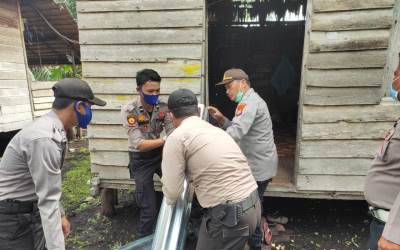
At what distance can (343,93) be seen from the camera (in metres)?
3.65

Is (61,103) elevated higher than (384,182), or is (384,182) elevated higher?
(61,103)

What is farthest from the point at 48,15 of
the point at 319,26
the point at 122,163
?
the point at 319,26

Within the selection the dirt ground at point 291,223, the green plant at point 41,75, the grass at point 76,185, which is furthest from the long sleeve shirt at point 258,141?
the green plant at point 41,75

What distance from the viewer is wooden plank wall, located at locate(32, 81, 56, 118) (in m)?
8.77

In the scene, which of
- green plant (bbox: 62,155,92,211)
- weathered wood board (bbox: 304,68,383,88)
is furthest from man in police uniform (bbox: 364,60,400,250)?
green plant (bbox: 62,155,92,211)

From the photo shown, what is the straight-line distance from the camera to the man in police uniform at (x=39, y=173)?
6.66 ft

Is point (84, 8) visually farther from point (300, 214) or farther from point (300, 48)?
point (300, 48)

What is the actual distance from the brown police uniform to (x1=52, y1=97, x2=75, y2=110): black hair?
1230 mm

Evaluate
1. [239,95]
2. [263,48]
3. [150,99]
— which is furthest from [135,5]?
[263,48]

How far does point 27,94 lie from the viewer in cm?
848

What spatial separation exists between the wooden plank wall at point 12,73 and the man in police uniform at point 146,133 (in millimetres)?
5814

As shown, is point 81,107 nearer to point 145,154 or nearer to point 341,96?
point 145,154

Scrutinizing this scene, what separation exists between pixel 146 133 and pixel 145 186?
0.68 m

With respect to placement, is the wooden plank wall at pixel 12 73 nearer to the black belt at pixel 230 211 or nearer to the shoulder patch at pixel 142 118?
the shoulder patch at pixel 142 118
